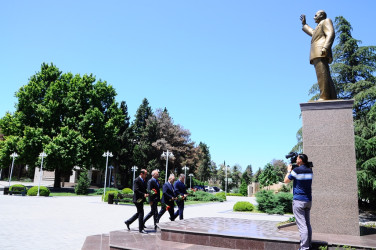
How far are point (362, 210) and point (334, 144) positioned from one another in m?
Answer: 14.7

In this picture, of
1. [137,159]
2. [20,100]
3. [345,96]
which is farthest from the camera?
[137,159]

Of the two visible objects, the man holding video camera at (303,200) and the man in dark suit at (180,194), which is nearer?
the man holding video camera at (303,200)

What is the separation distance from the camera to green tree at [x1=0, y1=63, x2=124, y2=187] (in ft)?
95.5

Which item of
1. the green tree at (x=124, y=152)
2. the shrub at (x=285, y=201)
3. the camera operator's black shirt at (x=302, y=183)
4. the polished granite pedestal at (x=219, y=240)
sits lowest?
the shrub at (x=285, y=201)

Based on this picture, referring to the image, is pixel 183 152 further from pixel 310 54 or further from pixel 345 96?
pixel 310 54

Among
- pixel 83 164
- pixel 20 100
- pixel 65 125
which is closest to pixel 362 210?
pixel 83 164

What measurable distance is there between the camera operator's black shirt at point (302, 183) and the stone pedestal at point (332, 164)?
81.3 inches

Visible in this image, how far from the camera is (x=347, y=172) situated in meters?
6.70

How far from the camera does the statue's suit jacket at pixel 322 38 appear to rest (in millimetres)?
7352

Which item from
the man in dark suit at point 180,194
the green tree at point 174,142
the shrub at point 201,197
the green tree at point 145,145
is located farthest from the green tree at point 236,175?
the man in dark suit at point 180,194

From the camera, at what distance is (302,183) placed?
507 cm

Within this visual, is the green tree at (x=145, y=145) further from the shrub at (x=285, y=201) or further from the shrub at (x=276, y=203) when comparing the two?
the shrub at (x=285, y=201)

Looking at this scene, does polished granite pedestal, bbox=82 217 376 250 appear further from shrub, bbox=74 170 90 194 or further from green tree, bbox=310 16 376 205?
shrub, bbox=74 170 90 194

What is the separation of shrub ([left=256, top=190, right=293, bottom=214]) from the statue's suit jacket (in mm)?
13799
